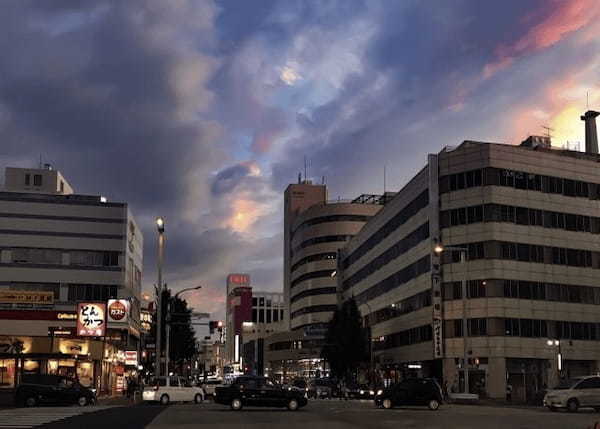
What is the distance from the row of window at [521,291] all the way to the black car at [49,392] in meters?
40.5

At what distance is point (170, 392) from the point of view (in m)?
49.3

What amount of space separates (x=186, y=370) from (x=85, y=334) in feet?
247

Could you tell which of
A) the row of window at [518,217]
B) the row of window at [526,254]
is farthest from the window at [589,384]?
Answer: the row of window at [518,217]

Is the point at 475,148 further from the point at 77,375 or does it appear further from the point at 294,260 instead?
the point at 294,260

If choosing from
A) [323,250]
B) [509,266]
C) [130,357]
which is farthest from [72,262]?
[323,250]

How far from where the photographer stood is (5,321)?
71.9 meters

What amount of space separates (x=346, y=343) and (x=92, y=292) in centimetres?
3243

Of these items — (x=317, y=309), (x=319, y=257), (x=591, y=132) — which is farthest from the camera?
(x=319, y=257)

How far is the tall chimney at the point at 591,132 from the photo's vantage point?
95.5m

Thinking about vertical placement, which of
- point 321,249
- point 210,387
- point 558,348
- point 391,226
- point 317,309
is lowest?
point 210,387

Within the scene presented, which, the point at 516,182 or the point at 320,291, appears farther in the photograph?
the point at 320,291

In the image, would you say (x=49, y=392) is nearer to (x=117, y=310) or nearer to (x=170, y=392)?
(x=170, y=392)

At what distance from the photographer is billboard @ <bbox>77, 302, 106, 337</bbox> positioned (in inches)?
2689

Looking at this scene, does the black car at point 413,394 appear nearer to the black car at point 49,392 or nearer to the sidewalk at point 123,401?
the sidewalk at point 123,401
